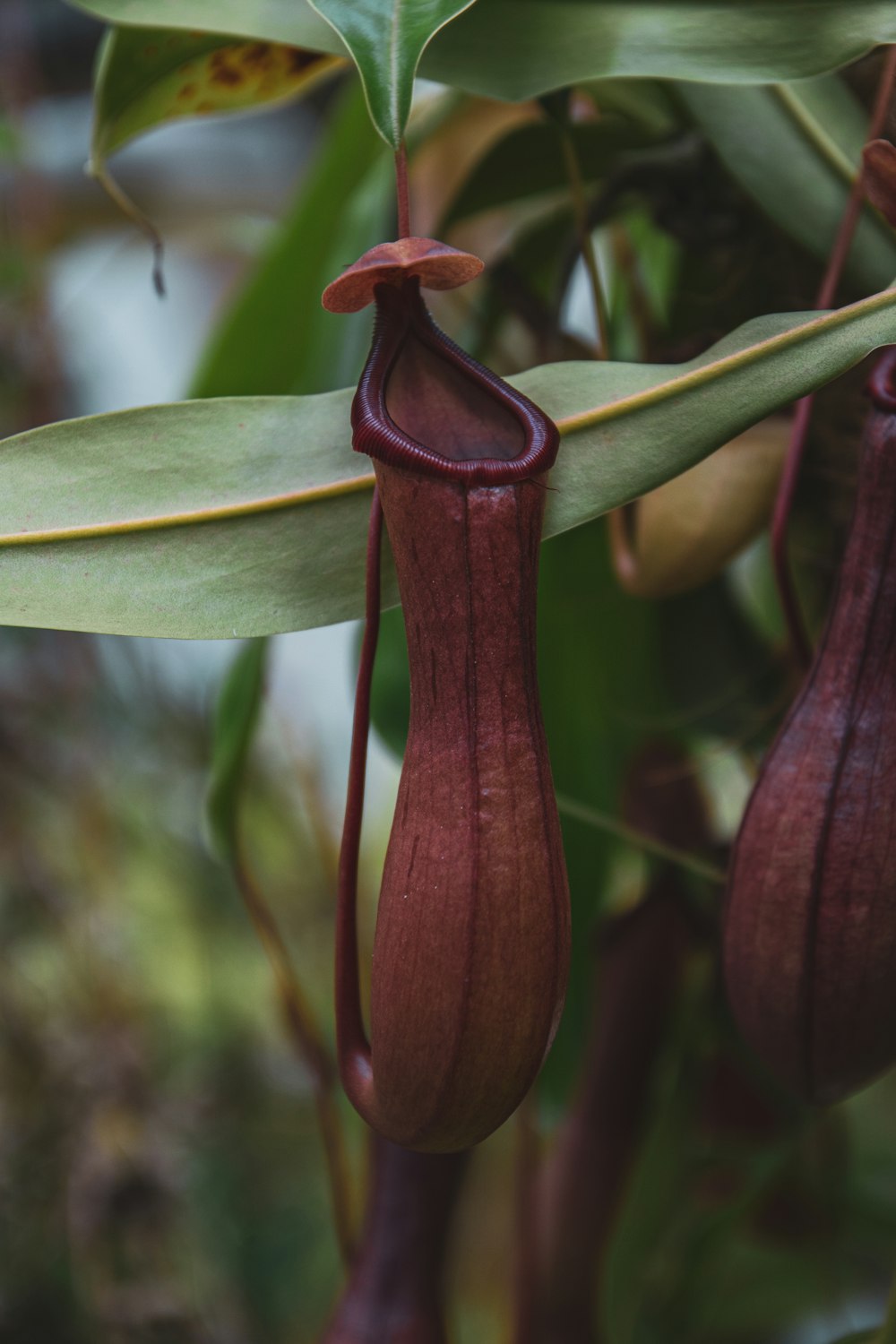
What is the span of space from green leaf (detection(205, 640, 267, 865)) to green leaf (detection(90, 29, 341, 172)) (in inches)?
8.5

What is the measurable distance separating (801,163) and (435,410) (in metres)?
0.22

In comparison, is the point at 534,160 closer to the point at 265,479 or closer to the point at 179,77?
the point at 179,77

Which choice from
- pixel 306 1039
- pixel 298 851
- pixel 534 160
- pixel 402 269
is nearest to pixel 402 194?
pixel 402 269

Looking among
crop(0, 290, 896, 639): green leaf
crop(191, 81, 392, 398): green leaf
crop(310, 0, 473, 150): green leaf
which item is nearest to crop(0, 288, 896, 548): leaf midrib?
crop(0, 290, 896, 639): green leaf

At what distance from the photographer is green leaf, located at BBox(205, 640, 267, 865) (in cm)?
47

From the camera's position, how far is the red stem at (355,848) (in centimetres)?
33

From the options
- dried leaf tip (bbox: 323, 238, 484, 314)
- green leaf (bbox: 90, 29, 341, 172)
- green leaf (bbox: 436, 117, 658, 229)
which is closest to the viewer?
dried leaf tip (bbox: 323, 238, 484, 314)

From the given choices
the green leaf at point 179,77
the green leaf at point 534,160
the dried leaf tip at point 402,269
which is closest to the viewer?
the dried leaf tip at point 402,269

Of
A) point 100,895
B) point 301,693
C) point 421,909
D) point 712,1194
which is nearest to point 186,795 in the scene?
point 100,895

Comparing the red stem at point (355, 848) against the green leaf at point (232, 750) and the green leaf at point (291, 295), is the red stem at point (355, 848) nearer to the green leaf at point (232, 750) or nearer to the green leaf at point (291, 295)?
the green leaf at point (232, 750)

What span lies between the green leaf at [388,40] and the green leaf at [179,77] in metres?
0.13

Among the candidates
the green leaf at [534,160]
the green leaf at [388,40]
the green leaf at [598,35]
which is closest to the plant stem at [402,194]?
the green leaf at [388,40]

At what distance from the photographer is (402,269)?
30 centimetres

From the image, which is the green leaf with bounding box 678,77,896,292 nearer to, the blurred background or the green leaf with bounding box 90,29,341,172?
the blurred background
